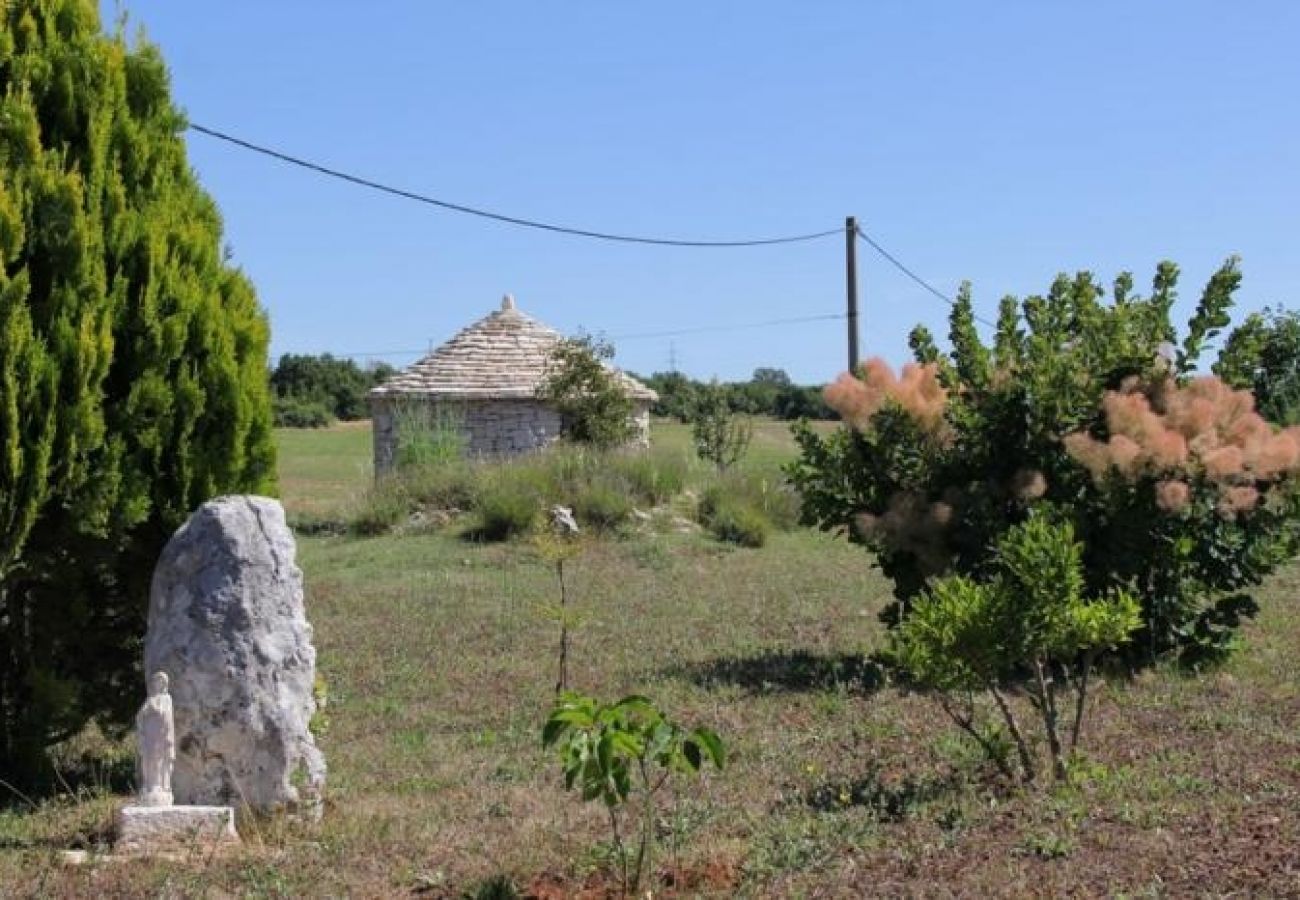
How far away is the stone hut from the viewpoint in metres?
27.7

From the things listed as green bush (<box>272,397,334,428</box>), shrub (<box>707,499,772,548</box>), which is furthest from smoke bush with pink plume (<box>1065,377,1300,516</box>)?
green bush (<box>272,397,334,428</box>)

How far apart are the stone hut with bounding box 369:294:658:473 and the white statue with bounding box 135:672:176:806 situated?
21003 millimetres

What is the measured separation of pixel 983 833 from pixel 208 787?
319 centimetres

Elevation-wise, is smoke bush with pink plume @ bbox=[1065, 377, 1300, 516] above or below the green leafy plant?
above

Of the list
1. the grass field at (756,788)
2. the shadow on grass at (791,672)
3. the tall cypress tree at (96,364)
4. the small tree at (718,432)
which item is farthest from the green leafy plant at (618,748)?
the small tree at (718,432)

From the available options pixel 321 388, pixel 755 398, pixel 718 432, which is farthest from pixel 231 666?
pixel 321 388

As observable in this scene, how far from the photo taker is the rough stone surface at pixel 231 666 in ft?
20.7

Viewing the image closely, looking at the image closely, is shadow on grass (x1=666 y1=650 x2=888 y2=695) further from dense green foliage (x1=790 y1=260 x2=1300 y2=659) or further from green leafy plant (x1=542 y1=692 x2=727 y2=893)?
green leafy plant (x1=542 y1=692 x2=727 y2=893)

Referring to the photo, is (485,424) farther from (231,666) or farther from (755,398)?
(755,398)

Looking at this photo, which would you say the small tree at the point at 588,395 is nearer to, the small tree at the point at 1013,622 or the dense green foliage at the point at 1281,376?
the dense green foliage at the point at 1281,376

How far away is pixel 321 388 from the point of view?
7244 cm

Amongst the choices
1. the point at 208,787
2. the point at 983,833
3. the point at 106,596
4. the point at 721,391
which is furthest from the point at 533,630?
the point at 721,391

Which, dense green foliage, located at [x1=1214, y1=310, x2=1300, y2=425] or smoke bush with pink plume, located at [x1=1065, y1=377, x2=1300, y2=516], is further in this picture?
dense green foliage, located at [x1=1214, y1=310, x2=1300, y2=425]

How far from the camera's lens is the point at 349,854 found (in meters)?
6.00
